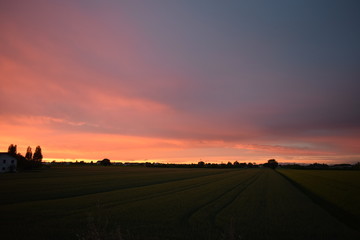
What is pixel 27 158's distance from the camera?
146000 millimetres

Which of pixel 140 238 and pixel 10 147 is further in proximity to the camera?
pixel 10 147

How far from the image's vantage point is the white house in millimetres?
75950

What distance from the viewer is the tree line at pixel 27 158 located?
90000 mm

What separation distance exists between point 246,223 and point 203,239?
4.69 m

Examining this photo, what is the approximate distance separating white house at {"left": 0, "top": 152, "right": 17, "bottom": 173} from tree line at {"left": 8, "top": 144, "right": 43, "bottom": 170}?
537cm

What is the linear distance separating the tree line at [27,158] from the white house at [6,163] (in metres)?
5.37

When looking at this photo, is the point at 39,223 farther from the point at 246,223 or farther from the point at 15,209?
the point at 246,223

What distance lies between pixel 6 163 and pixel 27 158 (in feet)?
257

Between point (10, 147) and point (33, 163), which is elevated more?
point (10, 147)

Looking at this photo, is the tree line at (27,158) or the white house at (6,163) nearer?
the white house at (6,163)

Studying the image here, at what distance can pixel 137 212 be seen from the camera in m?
19.0

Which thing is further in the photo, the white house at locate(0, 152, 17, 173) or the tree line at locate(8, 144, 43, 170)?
the tree line at locate(8, 144, 43, 170)

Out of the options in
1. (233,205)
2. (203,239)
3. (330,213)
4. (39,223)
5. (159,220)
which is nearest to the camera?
(203,239)

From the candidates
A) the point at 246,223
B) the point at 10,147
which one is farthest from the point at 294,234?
the point at 10,147
